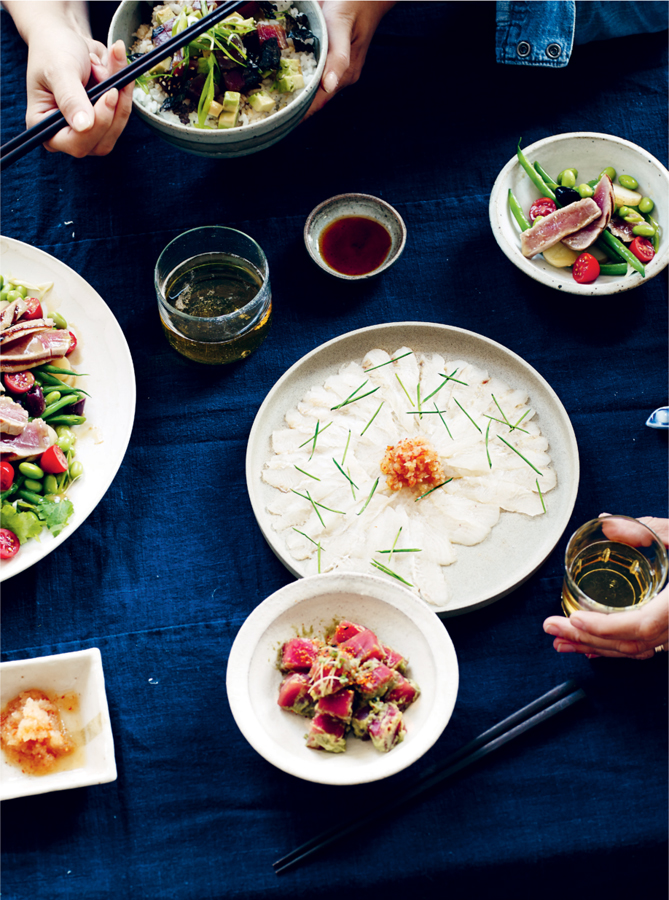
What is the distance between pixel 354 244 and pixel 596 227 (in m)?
0.74

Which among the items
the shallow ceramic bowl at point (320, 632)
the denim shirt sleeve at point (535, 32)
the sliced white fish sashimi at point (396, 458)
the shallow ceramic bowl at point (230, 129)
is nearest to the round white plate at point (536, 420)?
the sliced white fish sashimi at point (396, 458)

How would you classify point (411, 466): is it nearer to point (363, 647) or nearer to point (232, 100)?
point (363, 647)

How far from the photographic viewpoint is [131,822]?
6.33 feet

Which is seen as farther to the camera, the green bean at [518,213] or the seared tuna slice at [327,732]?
the green bean at [518,213]

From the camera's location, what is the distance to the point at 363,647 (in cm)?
181

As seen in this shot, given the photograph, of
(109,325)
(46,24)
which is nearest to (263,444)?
(109,325)

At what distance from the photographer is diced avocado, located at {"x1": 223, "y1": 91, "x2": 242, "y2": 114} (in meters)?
2.04

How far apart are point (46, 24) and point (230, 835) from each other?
93.8 inches

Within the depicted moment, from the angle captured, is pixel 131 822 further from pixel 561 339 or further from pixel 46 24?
pixel 46 24

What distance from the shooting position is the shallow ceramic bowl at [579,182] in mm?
2154

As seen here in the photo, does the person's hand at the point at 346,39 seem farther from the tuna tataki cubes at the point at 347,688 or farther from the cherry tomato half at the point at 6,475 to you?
the tuna tataki cubes at the point at 347,688

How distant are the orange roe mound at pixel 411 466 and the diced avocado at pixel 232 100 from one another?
1056 mm

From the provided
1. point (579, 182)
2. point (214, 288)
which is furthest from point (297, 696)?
point (579, 182)

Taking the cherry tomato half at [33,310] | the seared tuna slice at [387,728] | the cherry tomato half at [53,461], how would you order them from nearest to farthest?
the seared tuna slice at [387,728], the cherry tomato half at [53,461], the cherry tomato half at [33,310]
